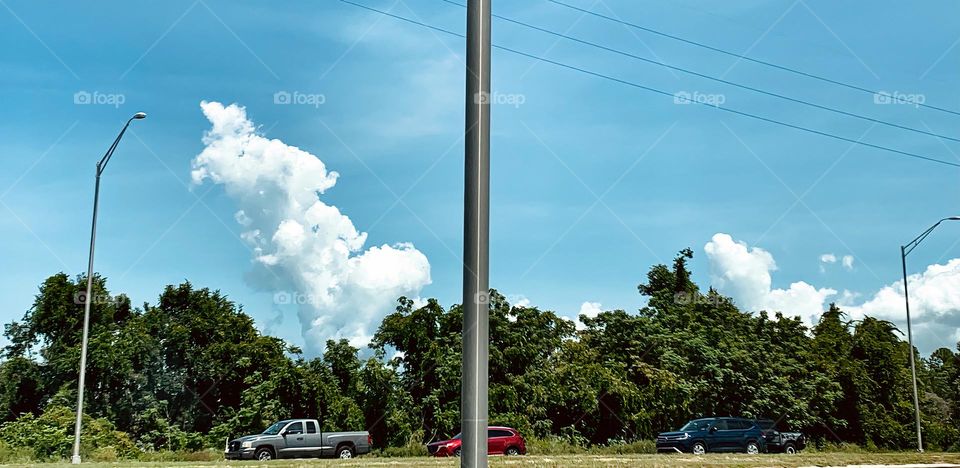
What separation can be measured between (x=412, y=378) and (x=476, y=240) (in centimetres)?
4021

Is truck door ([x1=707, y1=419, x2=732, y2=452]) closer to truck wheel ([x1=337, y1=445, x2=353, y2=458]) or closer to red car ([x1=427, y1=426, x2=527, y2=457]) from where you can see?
red car ([x1=427, y1=426, x2=527, y2=457])

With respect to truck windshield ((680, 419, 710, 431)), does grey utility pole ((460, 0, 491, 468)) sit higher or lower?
higher

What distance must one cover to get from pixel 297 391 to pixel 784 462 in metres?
29.6

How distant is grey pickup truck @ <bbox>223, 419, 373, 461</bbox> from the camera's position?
98.7 feet

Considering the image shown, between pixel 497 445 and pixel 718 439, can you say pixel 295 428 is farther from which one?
pixel 718 439

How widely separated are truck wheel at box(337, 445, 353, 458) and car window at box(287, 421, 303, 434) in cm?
180

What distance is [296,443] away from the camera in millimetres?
30984

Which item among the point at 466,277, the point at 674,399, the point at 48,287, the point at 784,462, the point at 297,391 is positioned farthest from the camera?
the point at 48,287

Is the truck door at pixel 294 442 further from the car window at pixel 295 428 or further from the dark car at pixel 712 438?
the dark car at pixel 712 438

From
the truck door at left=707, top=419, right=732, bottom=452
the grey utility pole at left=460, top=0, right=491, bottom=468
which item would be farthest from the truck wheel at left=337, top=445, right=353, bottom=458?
the grey utility pole at left=460, top=0, right=491, bottom=468

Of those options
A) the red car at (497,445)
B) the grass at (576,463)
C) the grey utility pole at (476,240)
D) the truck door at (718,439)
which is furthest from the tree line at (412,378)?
the grey utility pole at (476,240)

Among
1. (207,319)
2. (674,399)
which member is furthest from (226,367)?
(674,399)

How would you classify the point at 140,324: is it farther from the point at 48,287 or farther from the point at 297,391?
the point at 297,391

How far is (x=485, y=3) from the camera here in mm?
5562
